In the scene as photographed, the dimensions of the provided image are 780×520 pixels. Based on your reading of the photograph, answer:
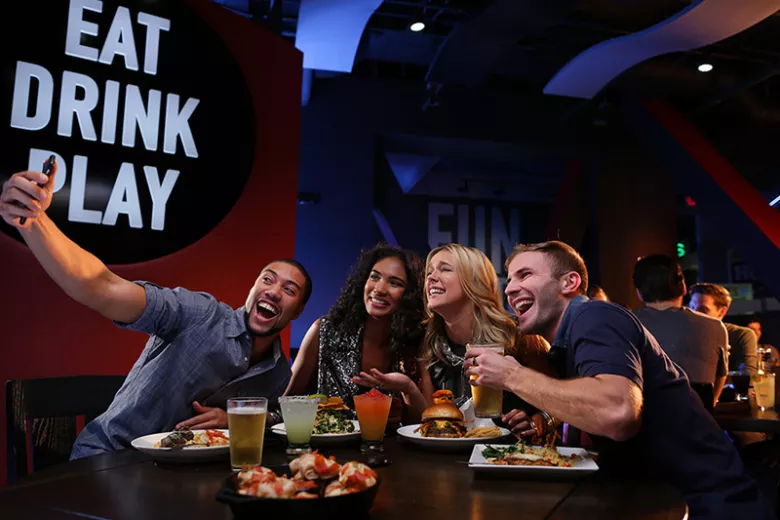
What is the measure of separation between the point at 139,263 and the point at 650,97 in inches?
282

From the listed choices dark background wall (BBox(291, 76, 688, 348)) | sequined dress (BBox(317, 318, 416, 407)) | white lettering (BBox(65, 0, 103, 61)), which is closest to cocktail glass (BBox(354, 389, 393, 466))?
sequined dress (BBox(317, 318, 416, 407))

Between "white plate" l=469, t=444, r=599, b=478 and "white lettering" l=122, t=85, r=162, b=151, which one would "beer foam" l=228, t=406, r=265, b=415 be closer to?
"white plate" l=469, t=444, r=599, b=478

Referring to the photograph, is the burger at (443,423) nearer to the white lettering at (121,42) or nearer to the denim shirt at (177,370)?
the denim shirt at (177,370)

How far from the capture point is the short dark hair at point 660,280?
3896 mm

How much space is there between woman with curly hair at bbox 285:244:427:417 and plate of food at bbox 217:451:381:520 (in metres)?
1.68

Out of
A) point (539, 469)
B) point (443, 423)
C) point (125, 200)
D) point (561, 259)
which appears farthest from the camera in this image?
point (125, 200)

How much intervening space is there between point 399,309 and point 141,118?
1.85 meters

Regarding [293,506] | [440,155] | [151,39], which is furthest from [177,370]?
[440,155]

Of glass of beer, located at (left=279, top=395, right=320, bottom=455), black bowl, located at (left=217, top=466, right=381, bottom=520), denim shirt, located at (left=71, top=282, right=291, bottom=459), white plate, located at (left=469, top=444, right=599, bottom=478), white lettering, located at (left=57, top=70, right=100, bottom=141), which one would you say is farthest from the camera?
white lettering, located at (left=57, top=70, right=100, bottom=141)

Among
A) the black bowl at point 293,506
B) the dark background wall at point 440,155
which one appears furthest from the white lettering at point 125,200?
the dark background wall at point 440,155

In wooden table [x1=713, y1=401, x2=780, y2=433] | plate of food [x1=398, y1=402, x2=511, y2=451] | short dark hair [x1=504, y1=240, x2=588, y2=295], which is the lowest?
wooden table [x1=713, y1=401, x2=780, y2=433]

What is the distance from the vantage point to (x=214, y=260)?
388cm

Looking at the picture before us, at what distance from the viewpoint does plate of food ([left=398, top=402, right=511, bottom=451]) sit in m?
1.76

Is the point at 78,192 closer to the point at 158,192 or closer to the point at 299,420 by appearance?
the point at 158,192
